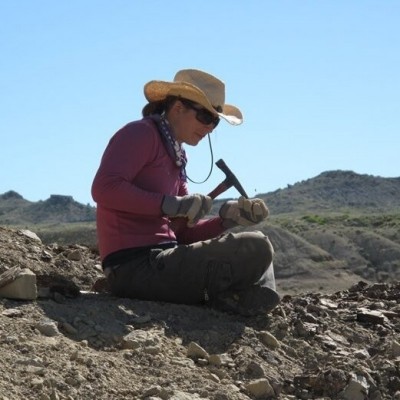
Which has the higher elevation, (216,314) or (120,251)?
(120,251)

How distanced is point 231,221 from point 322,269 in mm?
26111

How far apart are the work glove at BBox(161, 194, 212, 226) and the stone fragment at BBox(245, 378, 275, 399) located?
3.05 ft

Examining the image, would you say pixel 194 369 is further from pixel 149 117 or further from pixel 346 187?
pixel 346 187

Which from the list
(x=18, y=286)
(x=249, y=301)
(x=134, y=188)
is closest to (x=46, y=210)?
(x=249, y=301)

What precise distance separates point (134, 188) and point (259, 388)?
1.18 metres

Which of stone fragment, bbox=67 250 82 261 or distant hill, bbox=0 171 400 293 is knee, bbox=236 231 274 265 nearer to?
stone fragment, bbox=67 250 82 261

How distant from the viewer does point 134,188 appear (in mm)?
4703

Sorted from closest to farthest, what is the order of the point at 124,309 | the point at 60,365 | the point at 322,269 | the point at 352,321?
the point at 60,365
the point at 124,309
the point at 352,321
the point at 322,269

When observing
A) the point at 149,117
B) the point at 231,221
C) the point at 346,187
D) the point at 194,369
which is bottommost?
the point at 194,369

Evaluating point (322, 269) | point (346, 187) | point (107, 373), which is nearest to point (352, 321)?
point (107, 373)

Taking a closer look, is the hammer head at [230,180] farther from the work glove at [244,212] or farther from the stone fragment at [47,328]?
the stone fragment at [47,328]

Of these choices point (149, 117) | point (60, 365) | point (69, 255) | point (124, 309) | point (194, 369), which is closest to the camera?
point (60, 365)

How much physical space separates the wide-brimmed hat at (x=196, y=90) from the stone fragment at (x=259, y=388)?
1547mm

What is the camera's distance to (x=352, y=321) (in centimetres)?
540
